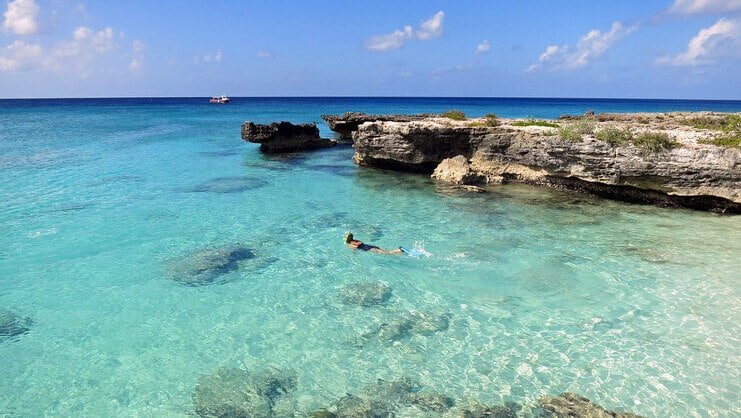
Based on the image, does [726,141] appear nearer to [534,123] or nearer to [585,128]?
[585,128]

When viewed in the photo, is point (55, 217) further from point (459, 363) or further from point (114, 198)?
point (459, 363)

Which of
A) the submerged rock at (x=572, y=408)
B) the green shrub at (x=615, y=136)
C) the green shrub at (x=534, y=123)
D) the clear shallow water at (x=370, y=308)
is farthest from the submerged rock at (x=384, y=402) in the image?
the green shrub at (x=534, y=123)

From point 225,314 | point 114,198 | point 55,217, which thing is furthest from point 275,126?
point 225,314

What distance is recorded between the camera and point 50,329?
31.7ft

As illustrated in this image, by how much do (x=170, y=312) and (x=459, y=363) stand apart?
6729 millimetres

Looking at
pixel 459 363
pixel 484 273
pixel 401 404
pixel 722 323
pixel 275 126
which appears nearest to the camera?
pixel 401 404

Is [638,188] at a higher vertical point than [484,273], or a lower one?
higher

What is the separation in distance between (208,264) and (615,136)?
56.5 ft

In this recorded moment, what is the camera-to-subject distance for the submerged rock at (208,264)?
39.7ft

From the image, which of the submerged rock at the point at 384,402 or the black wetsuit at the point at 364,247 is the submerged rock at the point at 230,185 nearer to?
the black wetsuit at the point at 364,247

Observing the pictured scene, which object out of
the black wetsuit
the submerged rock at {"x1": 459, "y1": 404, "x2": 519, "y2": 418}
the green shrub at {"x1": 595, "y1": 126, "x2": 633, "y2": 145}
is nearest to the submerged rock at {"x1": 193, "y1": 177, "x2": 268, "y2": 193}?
the black wetsuit

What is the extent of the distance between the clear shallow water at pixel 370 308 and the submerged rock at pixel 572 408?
288 mm

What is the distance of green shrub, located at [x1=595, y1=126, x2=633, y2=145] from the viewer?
18.8m

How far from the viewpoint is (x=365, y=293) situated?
1138 centimetres
